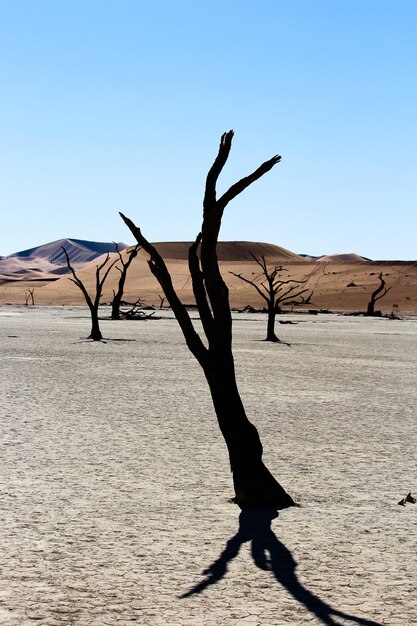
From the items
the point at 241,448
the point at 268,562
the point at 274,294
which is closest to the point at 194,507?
the point at 241,448

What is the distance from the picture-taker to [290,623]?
5098mm

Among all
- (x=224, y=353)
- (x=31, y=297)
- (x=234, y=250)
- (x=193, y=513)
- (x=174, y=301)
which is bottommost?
(x=193, y=513)

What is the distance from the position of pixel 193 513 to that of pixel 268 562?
1422 mm

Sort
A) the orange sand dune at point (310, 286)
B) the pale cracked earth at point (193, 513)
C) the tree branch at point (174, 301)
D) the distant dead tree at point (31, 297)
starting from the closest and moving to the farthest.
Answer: the pale cracked earth at point (193, 513) < the tree branch at point (174, 301) < the orange sand dune at point (310, 286) < the distant dead tree at point (31, 297)

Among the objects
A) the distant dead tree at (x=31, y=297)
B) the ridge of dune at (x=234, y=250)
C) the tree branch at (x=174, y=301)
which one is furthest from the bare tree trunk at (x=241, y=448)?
the ridge of dune at (x=234, y=250)

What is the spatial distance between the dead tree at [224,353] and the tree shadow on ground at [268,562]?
0.25 m

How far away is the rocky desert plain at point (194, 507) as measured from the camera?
5.44 m

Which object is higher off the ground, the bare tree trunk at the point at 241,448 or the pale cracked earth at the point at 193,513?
the bare tree trunk at the point at 241,448

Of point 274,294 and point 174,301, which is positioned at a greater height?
point 274,294

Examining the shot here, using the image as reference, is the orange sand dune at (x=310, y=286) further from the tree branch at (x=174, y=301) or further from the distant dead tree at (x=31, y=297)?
the tree branch at (x=174, y=301)

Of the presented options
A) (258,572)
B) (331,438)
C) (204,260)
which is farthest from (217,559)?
(331,438)

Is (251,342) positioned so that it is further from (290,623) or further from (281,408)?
(290,623)

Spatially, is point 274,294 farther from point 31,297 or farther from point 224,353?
point 31,297

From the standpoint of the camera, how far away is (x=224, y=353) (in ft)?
26.7
